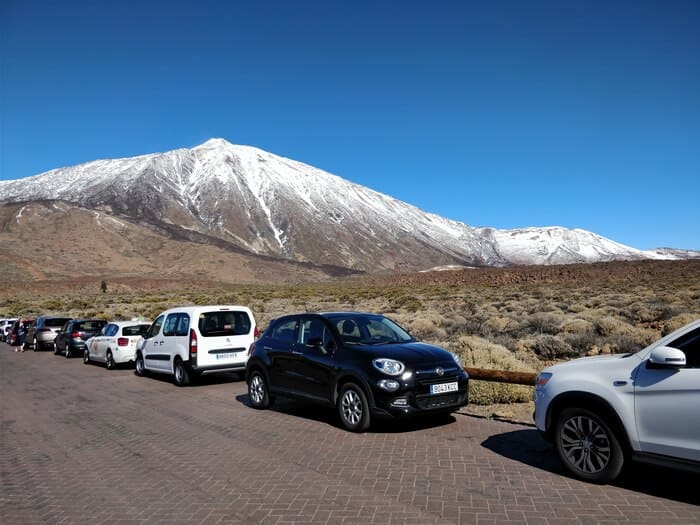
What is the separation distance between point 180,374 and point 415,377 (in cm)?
746

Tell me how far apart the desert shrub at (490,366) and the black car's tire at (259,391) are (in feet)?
Result: 11.8

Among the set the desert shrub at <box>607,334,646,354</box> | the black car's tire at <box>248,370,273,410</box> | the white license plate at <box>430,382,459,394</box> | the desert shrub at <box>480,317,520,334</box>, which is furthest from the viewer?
the desert shrub at <box>480,317,520,334</box>

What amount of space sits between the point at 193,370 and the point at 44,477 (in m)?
6.46

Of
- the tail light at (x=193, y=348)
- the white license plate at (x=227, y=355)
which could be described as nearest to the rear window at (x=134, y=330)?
the tail light at (x=193, y=348)

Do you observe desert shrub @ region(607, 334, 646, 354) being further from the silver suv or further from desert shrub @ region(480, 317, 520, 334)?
the silver suv

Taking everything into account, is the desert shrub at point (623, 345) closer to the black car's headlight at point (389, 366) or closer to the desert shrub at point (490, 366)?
the desert shrub at point (490, 366)

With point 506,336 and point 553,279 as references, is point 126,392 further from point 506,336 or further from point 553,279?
point 553,279

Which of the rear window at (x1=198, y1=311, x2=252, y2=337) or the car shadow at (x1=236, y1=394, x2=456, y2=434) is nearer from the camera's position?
the car shadow at (x1=236, y1=394, x2=456, y2=434)

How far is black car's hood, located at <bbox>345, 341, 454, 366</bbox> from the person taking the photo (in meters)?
8.32

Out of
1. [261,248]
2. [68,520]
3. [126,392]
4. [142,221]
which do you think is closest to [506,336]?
[126,392]

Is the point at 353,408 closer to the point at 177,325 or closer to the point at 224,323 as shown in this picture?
the point at 224,323

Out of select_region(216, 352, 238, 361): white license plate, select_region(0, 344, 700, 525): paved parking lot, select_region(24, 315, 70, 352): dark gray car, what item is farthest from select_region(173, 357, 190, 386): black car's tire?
select_region(24, 315, 70, 352): dark gray car

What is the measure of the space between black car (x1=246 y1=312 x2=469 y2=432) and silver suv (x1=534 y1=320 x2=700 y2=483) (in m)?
2.00

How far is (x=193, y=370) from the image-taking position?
43.4ft
